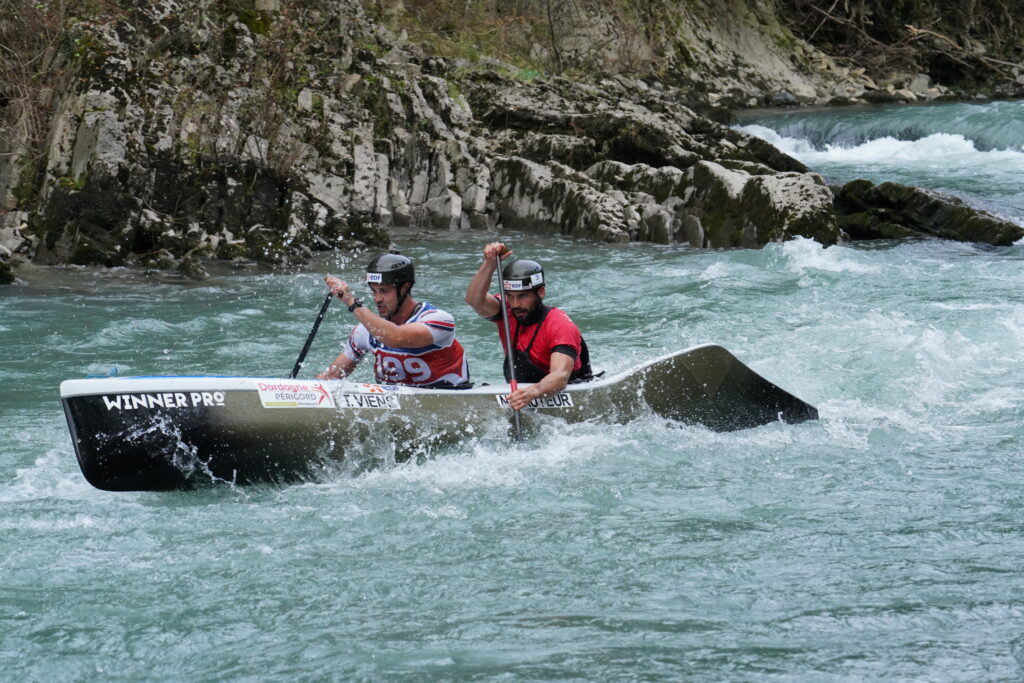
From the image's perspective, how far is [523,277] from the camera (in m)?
6.36

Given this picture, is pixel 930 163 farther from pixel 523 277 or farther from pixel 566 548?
pixel 566 548

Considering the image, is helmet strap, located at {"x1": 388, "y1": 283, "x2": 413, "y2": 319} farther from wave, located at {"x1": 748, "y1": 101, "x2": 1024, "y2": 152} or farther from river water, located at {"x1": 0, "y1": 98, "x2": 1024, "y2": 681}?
wave, located at {"x1": 748, "y1": 101, "x2": 1024, "y2": 152}

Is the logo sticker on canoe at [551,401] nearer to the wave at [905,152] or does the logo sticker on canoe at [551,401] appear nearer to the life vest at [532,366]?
the life vest at [532,366]

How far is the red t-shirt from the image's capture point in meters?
6.61

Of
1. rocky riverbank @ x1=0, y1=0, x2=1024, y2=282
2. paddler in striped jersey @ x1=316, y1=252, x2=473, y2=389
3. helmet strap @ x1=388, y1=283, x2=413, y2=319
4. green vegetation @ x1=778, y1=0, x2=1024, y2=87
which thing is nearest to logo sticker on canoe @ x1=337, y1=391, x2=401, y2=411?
paddler in striped jersey @ x1=316, y1=252, x2=473, y2=389

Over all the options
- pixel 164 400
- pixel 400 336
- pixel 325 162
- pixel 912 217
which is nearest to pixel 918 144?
pixel 912 217

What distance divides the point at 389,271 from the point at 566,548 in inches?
74.9

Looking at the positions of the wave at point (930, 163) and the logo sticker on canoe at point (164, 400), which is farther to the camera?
the wave at point (930, 163)

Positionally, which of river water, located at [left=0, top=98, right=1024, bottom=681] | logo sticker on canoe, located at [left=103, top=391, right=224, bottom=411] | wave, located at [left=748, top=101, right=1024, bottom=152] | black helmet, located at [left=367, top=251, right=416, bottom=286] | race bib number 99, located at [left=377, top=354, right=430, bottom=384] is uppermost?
wave, located at [left=748, top=101, right=1024, bottom=152]

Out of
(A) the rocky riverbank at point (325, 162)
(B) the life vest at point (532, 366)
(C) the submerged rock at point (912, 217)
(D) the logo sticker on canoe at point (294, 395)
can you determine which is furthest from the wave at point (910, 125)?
(D) the logo sticker on canoe at point (294, 395)

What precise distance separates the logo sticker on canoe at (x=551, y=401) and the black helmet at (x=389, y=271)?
89 centimetres

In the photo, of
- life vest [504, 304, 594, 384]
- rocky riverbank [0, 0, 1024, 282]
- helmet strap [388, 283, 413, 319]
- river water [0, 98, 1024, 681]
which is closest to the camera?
river water [0, 98, 1024, 681]

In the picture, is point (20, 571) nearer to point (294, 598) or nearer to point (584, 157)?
point (294, 598)

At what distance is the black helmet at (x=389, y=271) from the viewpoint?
19.8 feet
